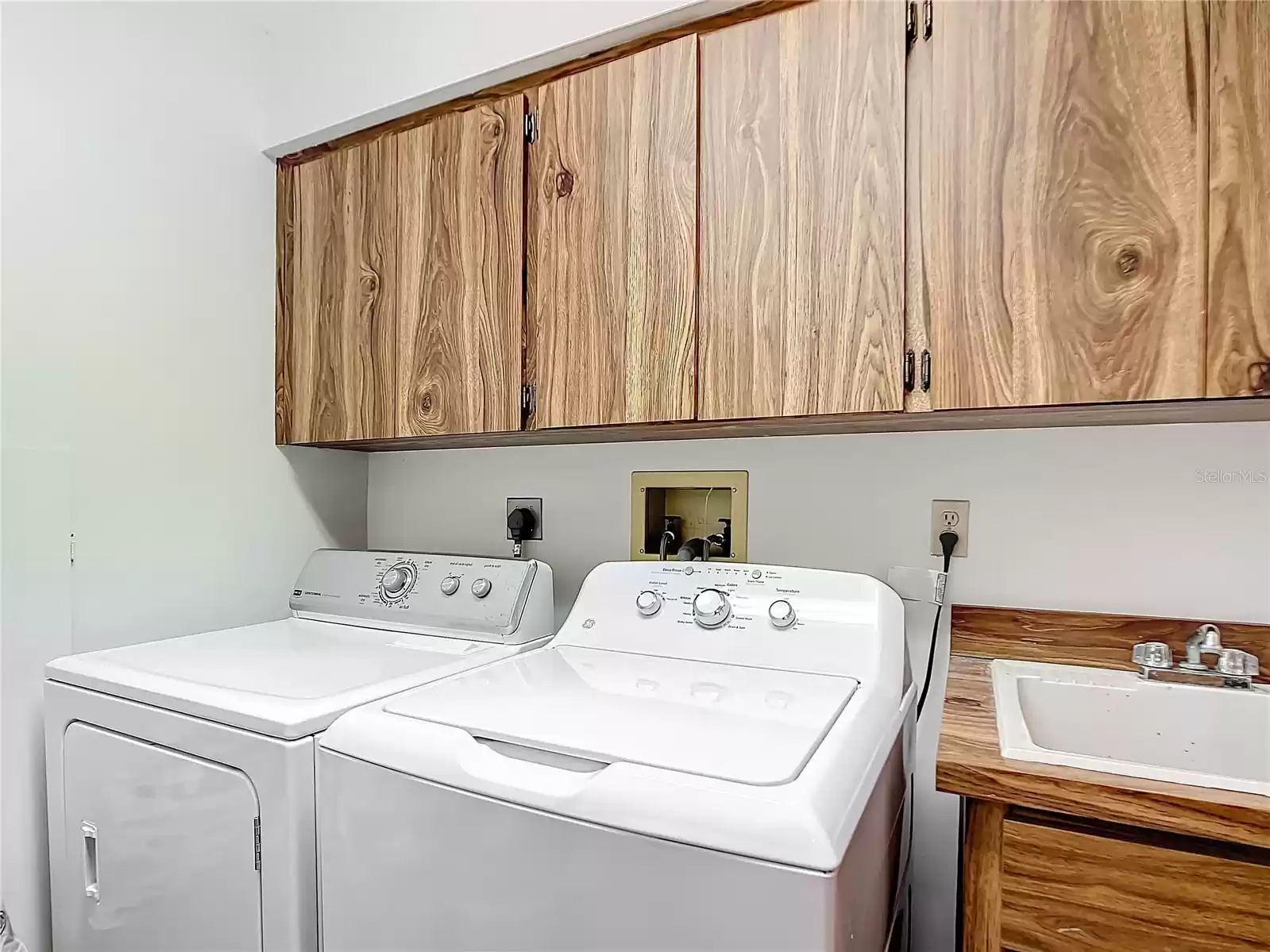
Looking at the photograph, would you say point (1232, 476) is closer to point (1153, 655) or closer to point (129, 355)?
point (1153, 655)

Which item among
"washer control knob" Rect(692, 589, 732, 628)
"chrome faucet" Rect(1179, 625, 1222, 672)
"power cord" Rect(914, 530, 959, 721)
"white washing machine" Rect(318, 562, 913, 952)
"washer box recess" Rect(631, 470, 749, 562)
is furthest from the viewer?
"washer box recess" Rect(631, 470, 749, 562)

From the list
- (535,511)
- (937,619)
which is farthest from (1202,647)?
(535,511)

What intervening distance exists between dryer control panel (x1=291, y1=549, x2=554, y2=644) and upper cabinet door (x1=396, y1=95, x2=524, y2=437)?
0.94ft

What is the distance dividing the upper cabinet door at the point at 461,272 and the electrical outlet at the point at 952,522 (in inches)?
31.6

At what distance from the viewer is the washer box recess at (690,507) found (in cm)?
157

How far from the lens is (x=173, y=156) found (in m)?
1.60

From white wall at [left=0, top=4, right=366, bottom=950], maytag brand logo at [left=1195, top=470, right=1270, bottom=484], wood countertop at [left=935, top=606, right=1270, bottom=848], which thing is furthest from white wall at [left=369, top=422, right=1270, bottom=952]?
white wall at [left=0, top=4, right=366, bottom=950]

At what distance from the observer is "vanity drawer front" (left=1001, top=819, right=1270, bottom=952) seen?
0.72 meters

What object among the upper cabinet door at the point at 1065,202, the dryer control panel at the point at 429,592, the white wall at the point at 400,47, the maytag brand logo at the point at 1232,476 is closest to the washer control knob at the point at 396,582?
the dryer control panel at the point at 429,592

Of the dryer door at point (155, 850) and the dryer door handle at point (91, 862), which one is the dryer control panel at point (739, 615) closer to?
the dryer door at point (155, 850)

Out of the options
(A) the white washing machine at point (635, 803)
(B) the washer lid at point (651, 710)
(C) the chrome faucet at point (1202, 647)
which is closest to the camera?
(A) the white washing machine at point (635, 803)

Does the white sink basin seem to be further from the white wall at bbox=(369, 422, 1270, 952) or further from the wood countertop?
the white wall at bbox=(369, 422, 1270, 952)

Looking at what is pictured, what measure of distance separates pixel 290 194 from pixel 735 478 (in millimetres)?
1238

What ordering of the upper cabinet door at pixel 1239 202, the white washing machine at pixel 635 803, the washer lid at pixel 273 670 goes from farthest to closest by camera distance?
1. the washer lid at pixel 273 670
2. the upper cabinet door at pixel 1239 202
3. the white washing machine at pixel 635 803
